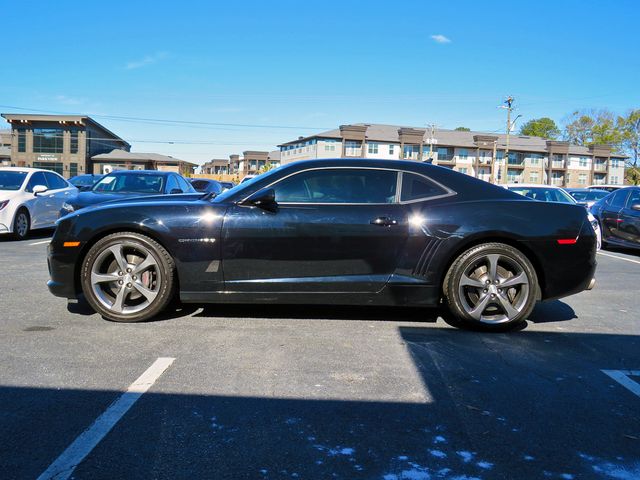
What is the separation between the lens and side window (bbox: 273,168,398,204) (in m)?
4.73

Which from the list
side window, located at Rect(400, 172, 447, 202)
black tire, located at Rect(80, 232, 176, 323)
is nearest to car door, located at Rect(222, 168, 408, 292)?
side window, located at Rect(400, 172, 447, 202)

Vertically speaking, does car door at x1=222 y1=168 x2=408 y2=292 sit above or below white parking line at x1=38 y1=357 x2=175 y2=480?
above

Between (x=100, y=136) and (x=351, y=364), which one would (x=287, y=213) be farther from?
(x=100, y=136)

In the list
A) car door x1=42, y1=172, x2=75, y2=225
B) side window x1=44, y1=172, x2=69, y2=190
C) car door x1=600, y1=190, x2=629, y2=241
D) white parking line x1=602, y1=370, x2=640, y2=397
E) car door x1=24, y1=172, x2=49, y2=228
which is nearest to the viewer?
white parking line x1=602, y1=370, x2=640, y2=397

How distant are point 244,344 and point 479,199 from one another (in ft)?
7.62

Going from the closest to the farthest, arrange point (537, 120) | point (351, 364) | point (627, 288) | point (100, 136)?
point (351, 364)
point (627, 288)
point (100, 136)
point (537, 120)

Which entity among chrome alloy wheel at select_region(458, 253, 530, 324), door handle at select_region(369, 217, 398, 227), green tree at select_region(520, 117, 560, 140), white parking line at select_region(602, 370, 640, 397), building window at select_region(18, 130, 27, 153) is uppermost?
green tree at select_region(520, 117, 560, 140)

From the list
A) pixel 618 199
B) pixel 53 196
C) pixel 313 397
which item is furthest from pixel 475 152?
pixel 313 397

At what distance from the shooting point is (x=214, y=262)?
4.59m

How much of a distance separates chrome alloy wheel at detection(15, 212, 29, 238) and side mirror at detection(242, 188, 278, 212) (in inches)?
318

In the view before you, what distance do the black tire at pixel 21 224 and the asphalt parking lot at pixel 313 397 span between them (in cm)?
636

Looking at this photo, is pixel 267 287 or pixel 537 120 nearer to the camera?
pixel 267 287

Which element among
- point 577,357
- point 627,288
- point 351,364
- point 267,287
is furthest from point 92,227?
point 627,288

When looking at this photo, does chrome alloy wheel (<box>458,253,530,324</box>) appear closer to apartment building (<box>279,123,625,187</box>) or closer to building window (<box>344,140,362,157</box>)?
apartment building (<box>279,123,625,187</box>)
